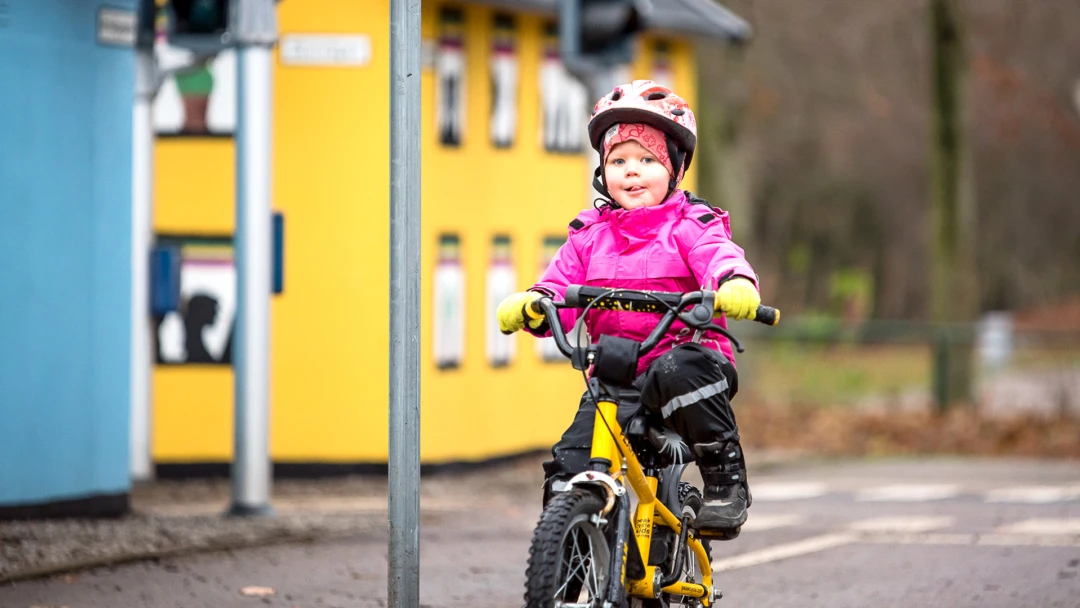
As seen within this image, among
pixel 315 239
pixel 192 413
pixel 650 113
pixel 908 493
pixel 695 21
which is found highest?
pixel 695 21

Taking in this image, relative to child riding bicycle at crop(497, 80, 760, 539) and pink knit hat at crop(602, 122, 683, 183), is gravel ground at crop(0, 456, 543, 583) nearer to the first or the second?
child riding bicycle at crop(497, 80, 760, 539)

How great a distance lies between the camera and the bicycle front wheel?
502cm

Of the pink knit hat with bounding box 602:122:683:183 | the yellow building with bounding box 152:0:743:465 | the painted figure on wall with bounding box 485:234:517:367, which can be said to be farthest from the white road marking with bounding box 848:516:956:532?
the pink knit hat with bounding box 602:122:683:183

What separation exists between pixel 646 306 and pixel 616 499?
0.57 metres

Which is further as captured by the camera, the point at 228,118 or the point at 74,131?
the point at 228,118

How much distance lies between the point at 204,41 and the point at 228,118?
252 centimetres

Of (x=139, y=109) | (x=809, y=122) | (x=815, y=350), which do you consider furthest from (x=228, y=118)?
(x=809, y=122)

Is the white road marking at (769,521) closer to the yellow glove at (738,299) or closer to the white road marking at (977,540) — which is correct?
the white road marking at (977,540)

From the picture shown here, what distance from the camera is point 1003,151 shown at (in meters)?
34.7

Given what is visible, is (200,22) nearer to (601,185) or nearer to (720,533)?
(601,185)

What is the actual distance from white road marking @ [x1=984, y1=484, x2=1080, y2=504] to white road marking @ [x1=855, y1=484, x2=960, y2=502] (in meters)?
0.31

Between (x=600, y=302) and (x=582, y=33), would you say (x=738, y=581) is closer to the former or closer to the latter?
(x=600, y=302)

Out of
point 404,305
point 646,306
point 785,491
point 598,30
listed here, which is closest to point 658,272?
point 646,306

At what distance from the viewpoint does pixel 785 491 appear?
1296 centimetres
